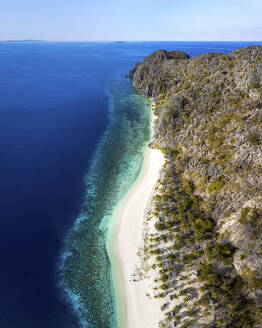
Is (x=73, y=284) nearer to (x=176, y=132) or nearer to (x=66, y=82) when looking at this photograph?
(x=176, y=132)

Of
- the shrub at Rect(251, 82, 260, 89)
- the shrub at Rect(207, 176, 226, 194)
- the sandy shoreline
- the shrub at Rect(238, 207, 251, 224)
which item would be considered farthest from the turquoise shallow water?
the shrub at Rect(251, 82, 260, 89)

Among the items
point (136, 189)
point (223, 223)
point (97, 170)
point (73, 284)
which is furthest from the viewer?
point (97, 170)

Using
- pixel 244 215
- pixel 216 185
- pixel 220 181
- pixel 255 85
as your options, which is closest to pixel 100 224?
pixel 216 185

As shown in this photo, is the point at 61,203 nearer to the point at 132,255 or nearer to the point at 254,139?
the point at 132,255

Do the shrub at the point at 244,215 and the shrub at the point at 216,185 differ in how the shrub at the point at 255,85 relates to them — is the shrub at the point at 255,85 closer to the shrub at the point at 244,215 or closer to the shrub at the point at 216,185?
the shrub at the point at 216,185

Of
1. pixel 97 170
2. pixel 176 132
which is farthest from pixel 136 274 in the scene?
pixel 176 132

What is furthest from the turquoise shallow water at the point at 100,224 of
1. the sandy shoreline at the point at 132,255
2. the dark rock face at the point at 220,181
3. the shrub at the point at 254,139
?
the shrub at the point at 254,139
